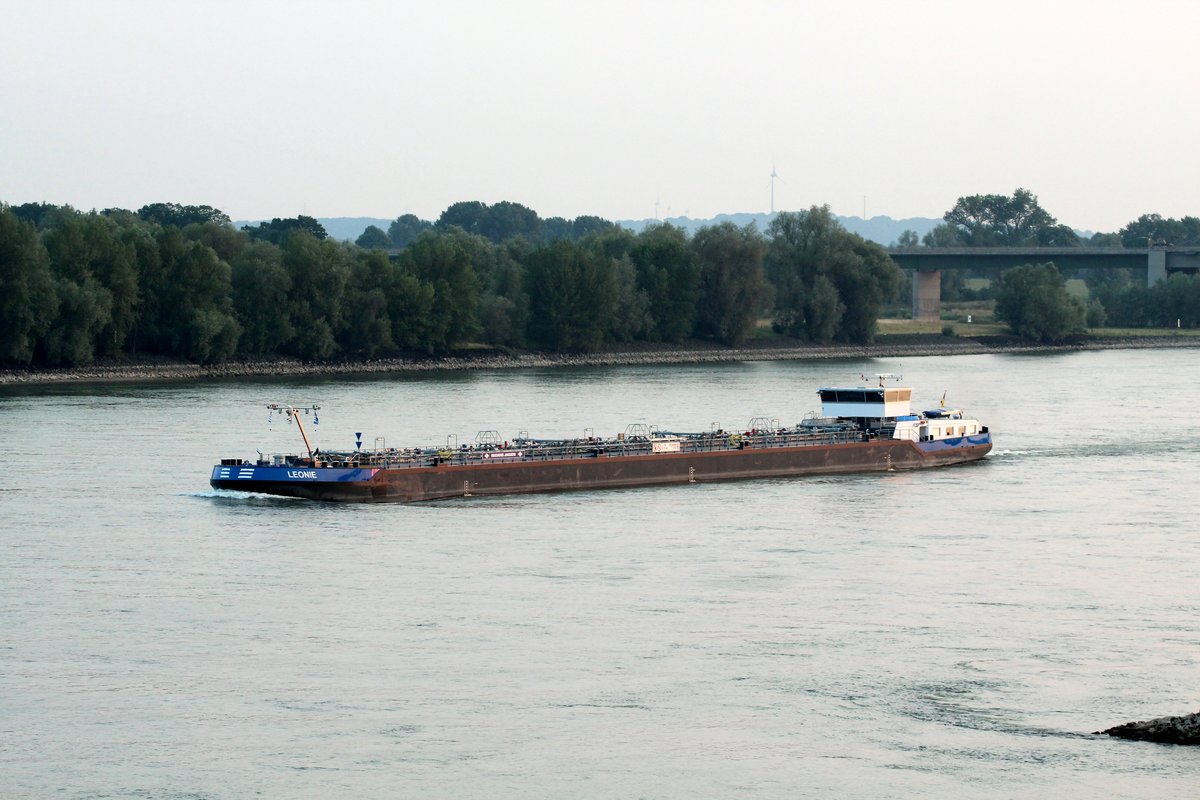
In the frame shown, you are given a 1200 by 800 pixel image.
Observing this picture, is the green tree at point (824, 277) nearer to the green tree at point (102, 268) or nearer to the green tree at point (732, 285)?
the green tree at point (732, 285)

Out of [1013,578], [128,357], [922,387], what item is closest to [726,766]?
[1013,578]

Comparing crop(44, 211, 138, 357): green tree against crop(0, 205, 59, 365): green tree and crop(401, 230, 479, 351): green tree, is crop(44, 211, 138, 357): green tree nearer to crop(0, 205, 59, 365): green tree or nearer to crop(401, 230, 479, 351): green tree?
crop(0, 205, 59, 365): green tree

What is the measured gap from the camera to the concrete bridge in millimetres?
190750

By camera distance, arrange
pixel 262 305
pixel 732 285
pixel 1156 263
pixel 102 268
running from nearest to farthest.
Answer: pixel 102 268, pixel 262 305, pixel 732 285, pixel 1156 263

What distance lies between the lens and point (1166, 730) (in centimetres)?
2570

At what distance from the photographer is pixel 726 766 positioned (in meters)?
25.7

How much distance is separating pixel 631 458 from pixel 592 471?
1621 mm

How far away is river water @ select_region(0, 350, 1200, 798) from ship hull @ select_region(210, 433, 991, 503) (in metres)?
0.83

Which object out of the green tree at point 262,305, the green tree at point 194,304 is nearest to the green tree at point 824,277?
the green tree at point 262,305

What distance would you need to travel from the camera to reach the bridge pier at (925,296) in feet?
630

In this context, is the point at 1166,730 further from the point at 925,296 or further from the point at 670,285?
the point at 925,296

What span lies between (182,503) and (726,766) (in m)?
27.6

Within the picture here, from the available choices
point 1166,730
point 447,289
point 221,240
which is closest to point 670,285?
point 447,289

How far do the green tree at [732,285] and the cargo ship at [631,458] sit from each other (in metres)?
75.7
